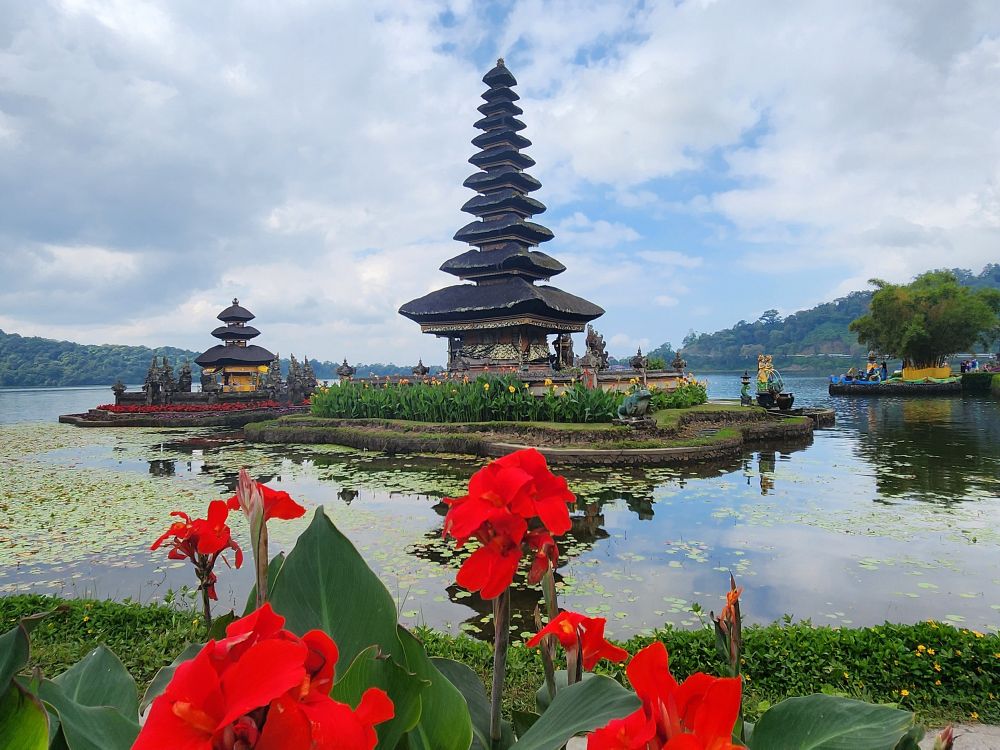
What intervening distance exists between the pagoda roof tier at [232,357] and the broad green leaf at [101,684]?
31171 mm

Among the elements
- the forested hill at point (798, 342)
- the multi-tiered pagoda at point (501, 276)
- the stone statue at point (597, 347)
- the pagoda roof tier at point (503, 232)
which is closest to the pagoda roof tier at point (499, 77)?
the multi-tiered pagoda at point (501, 276)

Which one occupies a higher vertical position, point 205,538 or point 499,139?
point 499,139

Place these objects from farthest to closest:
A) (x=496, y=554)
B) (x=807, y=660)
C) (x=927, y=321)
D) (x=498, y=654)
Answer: (x=927, y=321), (x=807, y=660), (x=498, y=654), (x=496, y=554)

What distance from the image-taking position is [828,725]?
84 cm

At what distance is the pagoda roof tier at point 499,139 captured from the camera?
26828 mm

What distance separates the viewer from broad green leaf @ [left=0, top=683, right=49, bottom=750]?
2.38 feet

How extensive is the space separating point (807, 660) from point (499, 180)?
2556 centimetres

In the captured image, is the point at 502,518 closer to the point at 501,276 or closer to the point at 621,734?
the point at 621,734

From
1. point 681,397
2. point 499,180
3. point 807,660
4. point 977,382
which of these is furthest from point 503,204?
point 977,382

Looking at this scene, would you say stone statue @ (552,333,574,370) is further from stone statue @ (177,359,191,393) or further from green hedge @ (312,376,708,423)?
stone statue @ (177,359,191,393)

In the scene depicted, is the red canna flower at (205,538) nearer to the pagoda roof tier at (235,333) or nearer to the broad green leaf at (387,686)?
the broad green leaf at (387,686)

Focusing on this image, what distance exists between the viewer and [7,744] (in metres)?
0.73

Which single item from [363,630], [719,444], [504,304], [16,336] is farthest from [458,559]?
[16,336]

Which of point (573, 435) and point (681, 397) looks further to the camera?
point (681, 397)
